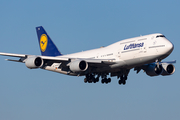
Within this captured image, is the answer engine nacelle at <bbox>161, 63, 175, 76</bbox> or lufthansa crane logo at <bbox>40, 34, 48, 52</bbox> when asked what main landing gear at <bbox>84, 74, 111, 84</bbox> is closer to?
engine nacelle at <bbox>161, 63, 175, 76</bbox>

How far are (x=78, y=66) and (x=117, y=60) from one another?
15.9 feet

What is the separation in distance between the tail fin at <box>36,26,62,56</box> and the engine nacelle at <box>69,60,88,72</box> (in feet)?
43.5

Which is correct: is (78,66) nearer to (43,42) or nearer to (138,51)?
(138,51)

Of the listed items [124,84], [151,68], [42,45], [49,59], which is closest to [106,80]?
[124,84]

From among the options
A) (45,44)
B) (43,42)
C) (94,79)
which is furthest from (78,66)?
(43,42)

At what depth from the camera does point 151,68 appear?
5044 cm

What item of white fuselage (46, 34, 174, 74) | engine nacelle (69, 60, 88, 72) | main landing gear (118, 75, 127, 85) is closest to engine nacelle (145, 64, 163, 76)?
main landing gear (118, 75, 127, 85)

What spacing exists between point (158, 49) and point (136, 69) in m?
8.29

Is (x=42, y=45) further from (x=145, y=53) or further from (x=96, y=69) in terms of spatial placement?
(x=145, y=53)

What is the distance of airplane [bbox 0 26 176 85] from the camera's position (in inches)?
1672

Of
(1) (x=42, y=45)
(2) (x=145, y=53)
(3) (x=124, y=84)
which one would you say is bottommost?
(3) (x=124, y=84)

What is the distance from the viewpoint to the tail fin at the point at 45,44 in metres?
58.5

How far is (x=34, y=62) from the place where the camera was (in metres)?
44.5

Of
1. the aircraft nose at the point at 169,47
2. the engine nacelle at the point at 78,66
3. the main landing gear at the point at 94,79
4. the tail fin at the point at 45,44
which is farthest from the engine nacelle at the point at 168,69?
the tail fin at the point at 45,44
